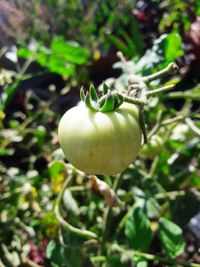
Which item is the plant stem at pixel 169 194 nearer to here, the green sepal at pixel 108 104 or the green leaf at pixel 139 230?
the green leaf at pixel 139 230

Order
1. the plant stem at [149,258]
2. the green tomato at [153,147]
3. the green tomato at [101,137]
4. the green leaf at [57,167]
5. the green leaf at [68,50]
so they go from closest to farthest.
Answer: the green tomato at [101,137] < the plant stem at [149,258] < the green leaf at [57,167] < the green tomato at [153,147] < the green leaf at [68,50]

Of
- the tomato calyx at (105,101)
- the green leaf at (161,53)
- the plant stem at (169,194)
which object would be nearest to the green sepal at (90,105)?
the tomato calyx at (105,101)

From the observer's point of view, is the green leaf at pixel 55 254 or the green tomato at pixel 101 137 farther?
the green leaf at pixel 55 254

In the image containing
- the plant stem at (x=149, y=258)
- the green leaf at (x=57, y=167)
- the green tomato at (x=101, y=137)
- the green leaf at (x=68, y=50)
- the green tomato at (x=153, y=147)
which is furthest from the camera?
the green leaf at (x=68, y=50)

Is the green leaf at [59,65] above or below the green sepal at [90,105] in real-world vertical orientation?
below

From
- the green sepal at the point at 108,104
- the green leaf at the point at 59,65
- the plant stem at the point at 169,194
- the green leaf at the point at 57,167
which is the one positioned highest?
the green sepal at the point at 108,104

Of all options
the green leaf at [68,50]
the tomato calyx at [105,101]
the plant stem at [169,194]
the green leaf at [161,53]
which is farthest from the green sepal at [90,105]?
the green leaf at [68,50]
